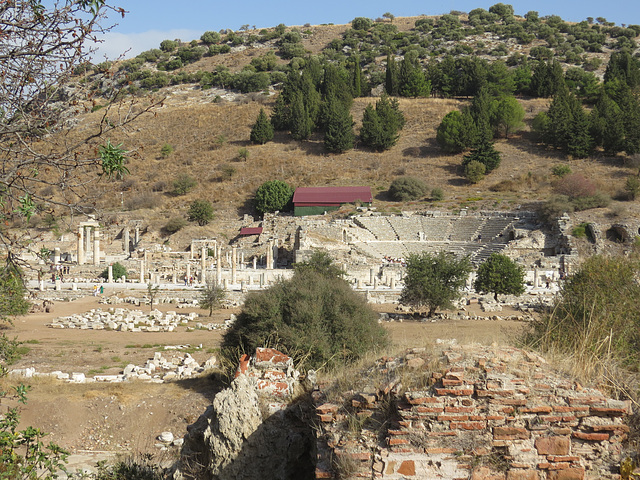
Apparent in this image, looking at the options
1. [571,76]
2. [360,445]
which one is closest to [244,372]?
[360,445]

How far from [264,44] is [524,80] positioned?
197 feet

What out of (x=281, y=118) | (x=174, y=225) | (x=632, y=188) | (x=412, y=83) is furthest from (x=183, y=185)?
(x=632, y=188)

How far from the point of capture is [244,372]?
7.75 meters

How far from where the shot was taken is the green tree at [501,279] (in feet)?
111

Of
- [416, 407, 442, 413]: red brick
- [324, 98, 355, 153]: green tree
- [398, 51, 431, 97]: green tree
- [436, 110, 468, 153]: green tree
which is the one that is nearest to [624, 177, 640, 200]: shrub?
[436, 110, 468, 153]: green tree

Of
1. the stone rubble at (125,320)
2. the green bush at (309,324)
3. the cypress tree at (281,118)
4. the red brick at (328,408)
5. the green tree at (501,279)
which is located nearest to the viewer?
the red brick at (328,408)

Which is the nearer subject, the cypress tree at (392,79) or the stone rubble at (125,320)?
the stone rubble at (125,320)

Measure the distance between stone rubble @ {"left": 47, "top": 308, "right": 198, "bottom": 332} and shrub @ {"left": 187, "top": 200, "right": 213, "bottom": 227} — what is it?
2787 cm

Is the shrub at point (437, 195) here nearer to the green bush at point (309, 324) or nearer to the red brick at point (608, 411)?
the green bush at point (309, 324)

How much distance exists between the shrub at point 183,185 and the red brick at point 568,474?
63165 millimetres

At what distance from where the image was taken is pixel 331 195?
197 ft

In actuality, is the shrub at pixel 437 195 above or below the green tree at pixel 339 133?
below

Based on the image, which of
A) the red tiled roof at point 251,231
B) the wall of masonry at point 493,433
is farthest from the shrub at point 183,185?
the wall of masonry at point 493,433

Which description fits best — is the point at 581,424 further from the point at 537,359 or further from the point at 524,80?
the point at 524,80
